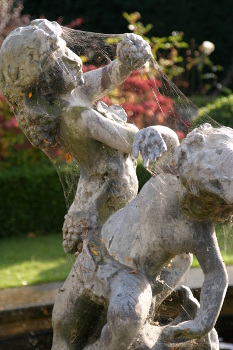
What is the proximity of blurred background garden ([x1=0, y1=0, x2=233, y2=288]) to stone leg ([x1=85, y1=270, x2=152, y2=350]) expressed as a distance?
1.64 feet

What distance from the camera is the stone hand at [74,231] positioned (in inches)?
155

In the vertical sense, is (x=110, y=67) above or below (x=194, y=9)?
above

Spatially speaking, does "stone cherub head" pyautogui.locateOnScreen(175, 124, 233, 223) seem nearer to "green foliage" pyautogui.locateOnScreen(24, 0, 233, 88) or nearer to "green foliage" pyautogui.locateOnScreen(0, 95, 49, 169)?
"green foliage" pyautogui.locateOnScreen(0, 95, 49, 169)

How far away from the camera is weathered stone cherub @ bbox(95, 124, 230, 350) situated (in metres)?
3.24

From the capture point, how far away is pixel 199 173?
322 centimetres

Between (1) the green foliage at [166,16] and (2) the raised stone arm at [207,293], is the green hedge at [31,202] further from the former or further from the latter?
(2) the raised stone arm at [207,293]

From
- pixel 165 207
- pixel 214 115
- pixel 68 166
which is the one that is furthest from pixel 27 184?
pixel 165 207

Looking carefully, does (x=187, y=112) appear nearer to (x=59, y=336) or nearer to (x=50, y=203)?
(x=59, y=336)

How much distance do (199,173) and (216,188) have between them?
92 millimetres

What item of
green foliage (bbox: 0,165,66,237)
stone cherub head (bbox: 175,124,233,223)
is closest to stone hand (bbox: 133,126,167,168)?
stone cherub head (bbox: 175,124,233,223)

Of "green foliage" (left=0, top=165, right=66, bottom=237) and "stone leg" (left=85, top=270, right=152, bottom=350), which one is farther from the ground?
"stone leg" (left=85, top=270, right=152, bottom=350)

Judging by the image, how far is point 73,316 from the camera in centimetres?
375

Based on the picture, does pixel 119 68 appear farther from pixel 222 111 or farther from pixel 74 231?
pixel 222 111

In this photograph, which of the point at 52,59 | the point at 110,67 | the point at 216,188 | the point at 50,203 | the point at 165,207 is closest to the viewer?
the point at 216,188
